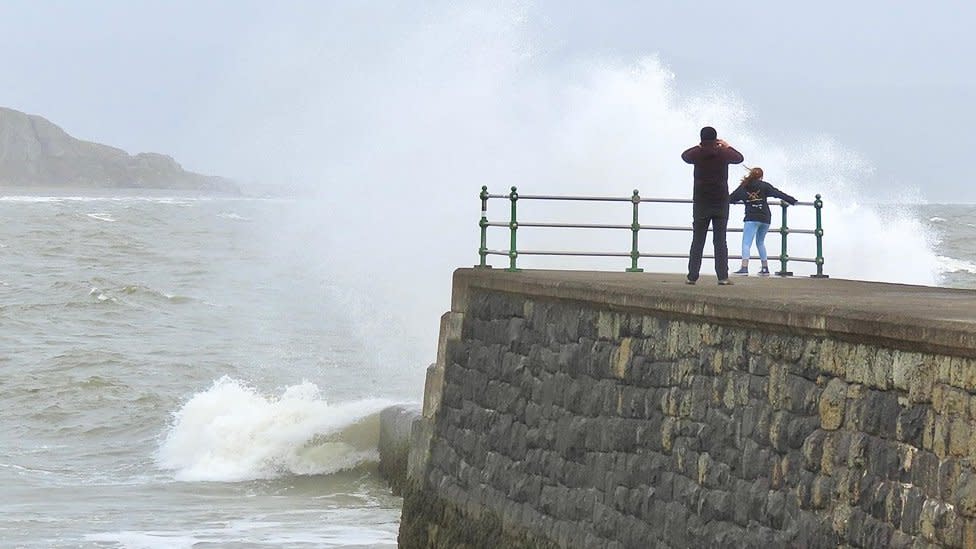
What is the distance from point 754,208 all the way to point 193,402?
409 inches

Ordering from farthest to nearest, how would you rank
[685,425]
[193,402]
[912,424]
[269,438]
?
1. [193,402]
2. [269,438]
3. [685,425]
4. [912,424]

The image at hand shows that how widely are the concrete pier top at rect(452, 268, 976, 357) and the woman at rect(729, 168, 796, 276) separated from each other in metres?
0.96

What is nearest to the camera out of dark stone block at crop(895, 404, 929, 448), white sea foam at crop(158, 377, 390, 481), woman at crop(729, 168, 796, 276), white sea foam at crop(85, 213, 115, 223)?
dark stone block at crop(895, 404, 929, 448)

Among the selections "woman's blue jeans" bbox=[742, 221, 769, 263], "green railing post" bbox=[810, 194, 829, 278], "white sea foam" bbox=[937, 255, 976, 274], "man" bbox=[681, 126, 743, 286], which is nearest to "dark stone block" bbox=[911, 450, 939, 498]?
"man" bbox=[681, 126, 743, 286]

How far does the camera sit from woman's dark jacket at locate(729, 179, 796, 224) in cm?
1619

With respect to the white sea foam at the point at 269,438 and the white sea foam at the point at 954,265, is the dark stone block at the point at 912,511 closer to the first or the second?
the white sea foam at the point at 269,438

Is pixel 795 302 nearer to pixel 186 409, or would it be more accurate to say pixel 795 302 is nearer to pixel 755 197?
pixel 755 197

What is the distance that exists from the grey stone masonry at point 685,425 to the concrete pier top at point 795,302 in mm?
19

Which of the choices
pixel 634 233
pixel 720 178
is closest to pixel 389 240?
pixel 634 233

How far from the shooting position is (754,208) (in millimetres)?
16469

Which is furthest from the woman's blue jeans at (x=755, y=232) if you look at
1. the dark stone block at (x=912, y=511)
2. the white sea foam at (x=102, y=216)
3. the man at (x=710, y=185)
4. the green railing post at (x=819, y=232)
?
the white sea foam at (x=102, y=216)

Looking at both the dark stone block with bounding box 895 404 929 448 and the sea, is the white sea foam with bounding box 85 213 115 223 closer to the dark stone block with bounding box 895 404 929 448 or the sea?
the sea

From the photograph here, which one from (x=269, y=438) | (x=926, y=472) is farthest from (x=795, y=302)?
(x=269, y=438)

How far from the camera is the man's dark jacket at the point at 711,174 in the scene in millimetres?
11875
